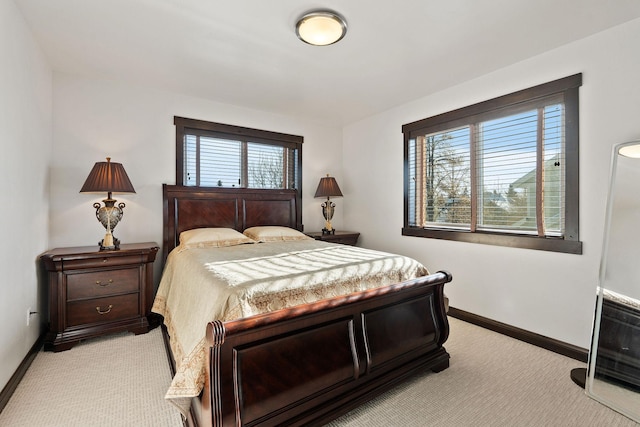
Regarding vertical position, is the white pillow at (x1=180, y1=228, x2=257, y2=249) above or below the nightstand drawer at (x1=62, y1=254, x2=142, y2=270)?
above

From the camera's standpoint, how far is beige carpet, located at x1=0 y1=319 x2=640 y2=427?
1.69 metres

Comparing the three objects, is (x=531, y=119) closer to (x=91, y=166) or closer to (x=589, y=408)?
(x=589, y=408)

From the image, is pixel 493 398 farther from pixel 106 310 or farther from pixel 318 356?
pixel 106 310

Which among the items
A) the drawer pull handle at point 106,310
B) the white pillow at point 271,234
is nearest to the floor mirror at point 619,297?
the white pillow at point 271,234

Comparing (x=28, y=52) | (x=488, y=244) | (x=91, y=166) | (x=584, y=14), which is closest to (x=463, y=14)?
(x=584, y=14)

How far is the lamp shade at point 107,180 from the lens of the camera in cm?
268

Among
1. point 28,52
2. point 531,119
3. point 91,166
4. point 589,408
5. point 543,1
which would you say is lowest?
point 589,408

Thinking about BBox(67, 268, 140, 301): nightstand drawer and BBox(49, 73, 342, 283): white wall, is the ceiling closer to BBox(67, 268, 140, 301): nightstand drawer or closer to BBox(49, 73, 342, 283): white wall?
BBox(49, 73, 342, 283): white wall

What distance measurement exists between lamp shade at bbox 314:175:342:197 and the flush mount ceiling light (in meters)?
2.19

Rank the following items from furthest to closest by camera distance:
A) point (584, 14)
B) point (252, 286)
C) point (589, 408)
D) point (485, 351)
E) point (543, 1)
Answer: point (485, 351) < point (584, 14) < point (543, 1) < point (589, 408) < point (252, 286)

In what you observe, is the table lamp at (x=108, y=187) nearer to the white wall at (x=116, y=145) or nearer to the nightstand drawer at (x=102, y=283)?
the nightstand drawer at (x=102, y=283)

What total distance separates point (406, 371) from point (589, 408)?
108 cm

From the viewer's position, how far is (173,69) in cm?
289

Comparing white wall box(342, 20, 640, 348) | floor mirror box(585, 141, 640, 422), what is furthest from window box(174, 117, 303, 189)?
floor mirror box(585, 141, 640, 422)
